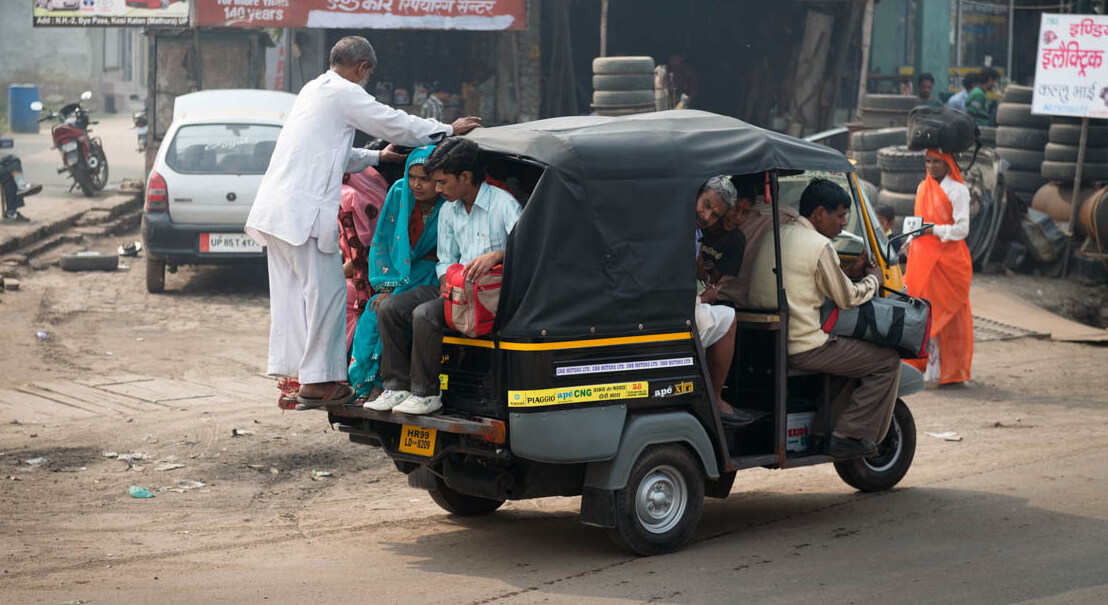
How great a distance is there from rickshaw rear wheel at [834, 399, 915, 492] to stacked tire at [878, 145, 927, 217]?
808 centimetres

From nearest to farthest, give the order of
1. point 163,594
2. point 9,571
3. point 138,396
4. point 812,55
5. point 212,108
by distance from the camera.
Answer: point 163,594 < point 9,571 < point 138,396 < point 212,108 < point 812,55

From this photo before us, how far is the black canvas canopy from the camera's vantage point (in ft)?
18.1

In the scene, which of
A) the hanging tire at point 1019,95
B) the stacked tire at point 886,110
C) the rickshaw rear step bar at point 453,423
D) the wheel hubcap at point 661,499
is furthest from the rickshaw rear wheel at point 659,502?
the hanging tire at point 1019,95

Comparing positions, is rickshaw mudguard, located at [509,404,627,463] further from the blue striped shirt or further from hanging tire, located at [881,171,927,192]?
hanging tire, located at [881,171,927,192]

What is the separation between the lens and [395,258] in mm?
6008

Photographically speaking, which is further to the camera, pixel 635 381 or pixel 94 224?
pixel 94 224

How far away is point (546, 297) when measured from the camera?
5.48 meters

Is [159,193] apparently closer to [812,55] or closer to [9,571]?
[9,571]

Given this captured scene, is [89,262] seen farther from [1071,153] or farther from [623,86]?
[1071,153]

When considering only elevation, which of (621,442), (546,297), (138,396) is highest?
(546,297)

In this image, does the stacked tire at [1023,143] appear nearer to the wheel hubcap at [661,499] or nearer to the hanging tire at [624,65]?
the hanging tire at [624,65]

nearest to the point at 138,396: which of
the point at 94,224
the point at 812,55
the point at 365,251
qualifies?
the point at 365,251

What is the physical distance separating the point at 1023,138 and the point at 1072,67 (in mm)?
1799

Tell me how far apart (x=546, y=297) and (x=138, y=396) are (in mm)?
4865
